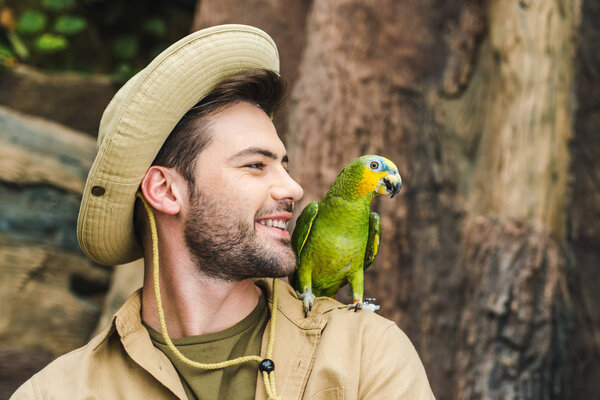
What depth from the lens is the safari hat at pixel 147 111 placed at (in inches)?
75.5

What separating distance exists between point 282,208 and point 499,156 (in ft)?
7.38

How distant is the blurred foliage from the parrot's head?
445cm

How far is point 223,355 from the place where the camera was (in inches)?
80.1

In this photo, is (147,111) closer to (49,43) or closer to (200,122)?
(200,122)

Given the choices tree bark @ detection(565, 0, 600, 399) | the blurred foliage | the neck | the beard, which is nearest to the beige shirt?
the neck

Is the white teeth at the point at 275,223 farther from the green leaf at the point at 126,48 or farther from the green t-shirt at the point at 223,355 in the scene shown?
the green leaf at the point at 126,48

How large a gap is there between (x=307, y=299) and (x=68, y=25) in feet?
16.6

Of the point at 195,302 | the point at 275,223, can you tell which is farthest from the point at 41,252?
the point at 275,223

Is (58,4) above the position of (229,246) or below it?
above

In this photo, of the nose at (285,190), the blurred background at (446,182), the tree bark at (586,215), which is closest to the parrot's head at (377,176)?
the nose at (285,190)

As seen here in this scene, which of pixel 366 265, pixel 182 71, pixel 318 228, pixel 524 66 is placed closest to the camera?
pixel 182 71

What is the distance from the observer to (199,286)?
2102 mm

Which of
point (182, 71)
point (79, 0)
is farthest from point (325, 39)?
point (79, 0)

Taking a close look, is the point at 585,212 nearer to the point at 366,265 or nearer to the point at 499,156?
the point at 499,156
